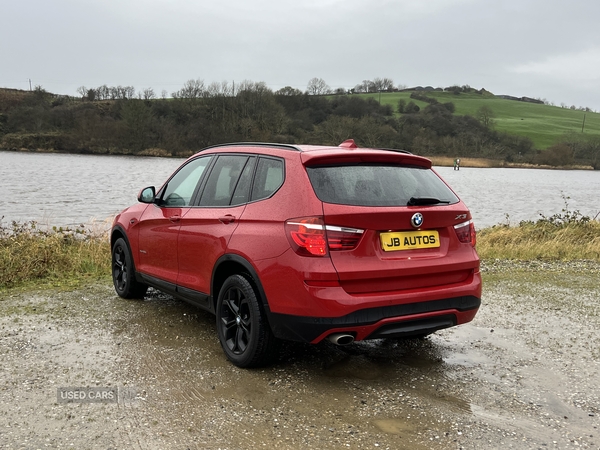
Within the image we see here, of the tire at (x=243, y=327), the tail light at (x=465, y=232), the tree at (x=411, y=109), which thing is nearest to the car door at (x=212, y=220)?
the tire at (x=243, y=327)

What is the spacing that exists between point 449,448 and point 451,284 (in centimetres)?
129

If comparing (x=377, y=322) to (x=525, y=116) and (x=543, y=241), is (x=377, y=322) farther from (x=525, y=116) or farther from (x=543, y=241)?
(x=525, y=116)

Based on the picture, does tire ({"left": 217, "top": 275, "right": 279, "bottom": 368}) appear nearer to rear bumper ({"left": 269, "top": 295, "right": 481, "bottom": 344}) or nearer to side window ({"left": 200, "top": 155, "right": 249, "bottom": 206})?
rear bumper ({"left": 269, "top": 295, "right": 481, "bottom": 344})

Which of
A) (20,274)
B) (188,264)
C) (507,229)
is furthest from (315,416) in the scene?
(507,229)

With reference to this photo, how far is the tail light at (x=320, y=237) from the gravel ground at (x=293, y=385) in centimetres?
103

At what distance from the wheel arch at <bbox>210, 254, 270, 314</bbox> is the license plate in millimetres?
924

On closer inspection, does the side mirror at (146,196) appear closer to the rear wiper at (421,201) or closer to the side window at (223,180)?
the side window at (223,180)

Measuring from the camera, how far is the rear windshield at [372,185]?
375cm

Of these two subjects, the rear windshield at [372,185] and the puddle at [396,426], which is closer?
the puddle at [396,426]

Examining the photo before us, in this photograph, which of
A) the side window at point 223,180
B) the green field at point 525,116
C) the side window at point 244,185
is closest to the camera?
the side window at point 244,185

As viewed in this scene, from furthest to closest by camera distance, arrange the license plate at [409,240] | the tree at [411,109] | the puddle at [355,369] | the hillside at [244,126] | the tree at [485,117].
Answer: the tree at [411,109]
the tree at [485,117]
the hillside at [244,126]
the puddle at [355,369]
the license plate at [409,240]

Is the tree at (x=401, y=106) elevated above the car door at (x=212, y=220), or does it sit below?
above

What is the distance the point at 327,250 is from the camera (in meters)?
3.58

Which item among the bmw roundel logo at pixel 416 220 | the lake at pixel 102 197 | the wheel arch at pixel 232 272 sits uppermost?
the bmw roundel logo at pixel 416 220
